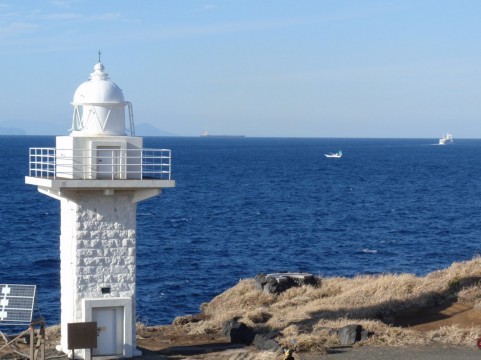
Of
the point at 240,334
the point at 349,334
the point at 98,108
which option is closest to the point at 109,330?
the point at 240,334

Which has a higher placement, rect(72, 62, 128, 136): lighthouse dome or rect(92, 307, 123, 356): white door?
rect(72, 62, 128, 136): lighthouse dome

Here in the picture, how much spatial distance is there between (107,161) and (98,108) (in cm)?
135

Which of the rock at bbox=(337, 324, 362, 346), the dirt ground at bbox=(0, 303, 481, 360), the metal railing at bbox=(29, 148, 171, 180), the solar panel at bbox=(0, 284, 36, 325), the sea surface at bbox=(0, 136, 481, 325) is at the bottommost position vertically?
the sea surface at bbox=(0, 136, 481, 325)

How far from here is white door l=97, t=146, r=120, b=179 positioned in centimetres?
2197

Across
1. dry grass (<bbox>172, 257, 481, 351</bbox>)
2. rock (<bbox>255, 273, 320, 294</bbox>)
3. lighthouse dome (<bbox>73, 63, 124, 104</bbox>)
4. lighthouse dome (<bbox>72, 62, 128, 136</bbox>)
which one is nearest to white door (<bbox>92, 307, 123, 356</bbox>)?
dry grass (<bbox>172, 257, 481, 351</bbox>)

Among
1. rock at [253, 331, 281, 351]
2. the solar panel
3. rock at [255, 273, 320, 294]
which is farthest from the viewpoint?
rock at [255, 273, 320, 294]

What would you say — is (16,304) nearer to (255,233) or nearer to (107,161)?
(107,161)

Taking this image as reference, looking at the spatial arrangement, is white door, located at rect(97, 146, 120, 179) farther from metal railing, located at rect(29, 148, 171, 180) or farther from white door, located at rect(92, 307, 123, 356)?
white door, located at rect(92, 307, 123, 356)

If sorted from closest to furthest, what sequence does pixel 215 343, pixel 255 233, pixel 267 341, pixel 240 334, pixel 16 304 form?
pixel 16 304 → pixel 267 341 → pixel 240 334 → pixel 215 343 → pixel 255 233

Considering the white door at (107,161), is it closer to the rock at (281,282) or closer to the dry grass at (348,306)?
the dry grass at (348,306)

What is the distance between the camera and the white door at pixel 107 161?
2197 cm

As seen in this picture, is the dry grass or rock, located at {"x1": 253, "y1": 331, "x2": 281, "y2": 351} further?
the dry grass

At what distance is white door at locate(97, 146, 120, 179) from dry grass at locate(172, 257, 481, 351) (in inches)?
235

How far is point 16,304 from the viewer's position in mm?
21562
